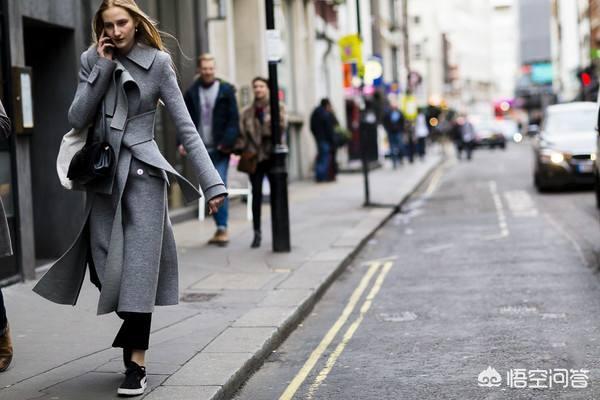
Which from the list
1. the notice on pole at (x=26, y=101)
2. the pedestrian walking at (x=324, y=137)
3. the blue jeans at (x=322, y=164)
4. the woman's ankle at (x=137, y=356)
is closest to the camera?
the woman's ankle at (x=137, y=356)

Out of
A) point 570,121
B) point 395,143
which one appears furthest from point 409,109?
point 570,121

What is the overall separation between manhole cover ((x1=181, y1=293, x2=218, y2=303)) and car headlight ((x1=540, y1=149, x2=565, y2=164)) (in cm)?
1196

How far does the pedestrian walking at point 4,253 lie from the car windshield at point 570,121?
51.2 ft

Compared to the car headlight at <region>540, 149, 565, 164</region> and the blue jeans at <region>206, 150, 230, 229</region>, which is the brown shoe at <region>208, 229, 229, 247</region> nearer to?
the blue jeans at <region>206, 150, 230, 229</region>

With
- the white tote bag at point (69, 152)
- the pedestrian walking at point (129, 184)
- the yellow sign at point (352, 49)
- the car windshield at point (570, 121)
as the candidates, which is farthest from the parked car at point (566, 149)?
the white tote bag at point (69, 152)

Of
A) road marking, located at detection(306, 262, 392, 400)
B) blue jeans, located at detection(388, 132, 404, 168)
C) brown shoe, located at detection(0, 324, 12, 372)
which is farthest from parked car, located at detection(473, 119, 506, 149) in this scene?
brown shoe, located at detection(0, 324, 12, 372)

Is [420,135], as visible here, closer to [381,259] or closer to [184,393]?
[381,259]

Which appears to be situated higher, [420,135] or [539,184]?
[420,135]

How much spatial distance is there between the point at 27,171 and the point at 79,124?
4.55 metres

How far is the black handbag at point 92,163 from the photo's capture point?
524 centimetres

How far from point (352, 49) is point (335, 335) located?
41.1 feet

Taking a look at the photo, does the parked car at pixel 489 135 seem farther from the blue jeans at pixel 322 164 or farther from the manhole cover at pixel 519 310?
the manhole cover at pixel 519 310

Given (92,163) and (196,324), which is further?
(196,324)

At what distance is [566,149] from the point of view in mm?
19578
